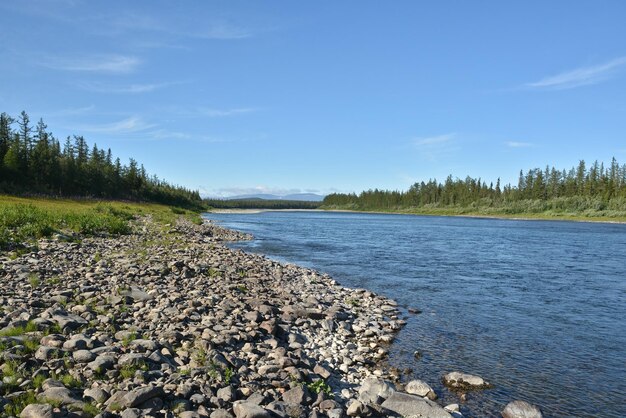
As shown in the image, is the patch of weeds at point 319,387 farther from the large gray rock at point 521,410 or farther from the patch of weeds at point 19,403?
the patch of weeds at point 19,403

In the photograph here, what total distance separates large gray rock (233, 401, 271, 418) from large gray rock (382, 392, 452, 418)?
2.89m

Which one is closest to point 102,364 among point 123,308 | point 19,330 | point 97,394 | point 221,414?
point 97,394

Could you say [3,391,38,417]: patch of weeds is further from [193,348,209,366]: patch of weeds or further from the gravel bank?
[193,348,209,366]: patch of weeds

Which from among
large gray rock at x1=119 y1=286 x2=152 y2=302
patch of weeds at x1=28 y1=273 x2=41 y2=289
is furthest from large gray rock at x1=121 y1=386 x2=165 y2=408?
patch of weeds at x1=28 y1=273 x2=41 y2=289

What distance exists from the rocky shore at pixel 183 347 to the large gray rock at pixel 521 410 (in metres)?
1.22

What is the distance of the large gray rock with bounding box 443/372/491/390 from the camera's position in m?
10.4

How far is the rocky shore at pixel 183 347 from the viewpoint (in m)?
7.33

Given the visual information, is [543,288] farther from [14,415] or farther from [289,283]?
[14,415]

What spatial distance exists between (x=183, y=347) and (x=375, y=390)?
4.64m

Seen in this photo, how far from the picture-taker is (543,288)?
23.1m

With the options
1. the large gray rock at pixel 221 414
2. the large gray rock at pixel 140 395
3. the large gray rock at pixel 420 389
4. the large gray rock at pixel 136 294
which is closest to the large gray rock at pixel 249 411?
the large gray rock at pixel 221 414

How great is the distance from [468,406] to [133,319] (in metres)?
8.88

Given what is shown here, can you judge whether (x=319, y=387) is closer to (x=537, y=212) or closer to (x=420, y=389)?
(x=420, y=389)

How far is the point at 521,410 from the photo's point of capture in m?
9.06
